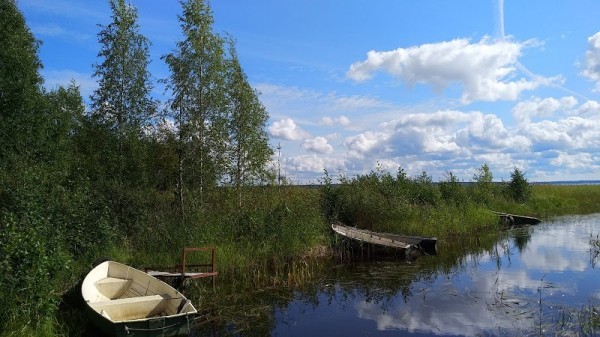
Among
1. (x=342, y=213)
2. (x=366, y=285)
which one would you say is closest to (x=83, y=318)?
(x=366, y=285)

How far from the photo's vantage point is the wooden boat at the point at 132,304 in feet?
28.8

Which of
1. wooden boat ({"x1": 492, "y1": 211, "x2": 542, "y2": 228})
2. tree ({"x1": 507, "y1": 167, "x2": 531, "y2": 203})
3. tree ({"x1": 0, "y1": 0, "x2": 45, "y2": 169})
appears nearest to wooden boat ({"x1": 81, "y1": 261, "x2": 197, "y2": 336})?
tree ({"x1": 0, "y1": 0, "x2": 45, "y2": 169})

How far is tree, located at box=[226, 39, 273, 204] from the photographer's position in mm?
21203

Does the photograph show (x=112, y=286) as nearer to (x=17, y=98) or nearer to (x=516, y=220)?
(x=17, y=98)

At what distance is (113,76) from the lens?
20.1 meters

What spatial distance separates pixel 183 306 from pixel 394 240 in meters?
12.8

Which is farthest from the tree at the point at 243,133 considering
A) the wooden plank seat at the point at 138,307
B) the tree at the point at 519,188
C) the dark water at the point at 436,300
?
the tree at the point at 519,188

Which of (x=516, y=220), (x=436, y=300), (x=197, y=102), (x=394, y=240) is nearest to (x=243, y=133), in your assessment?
(x=197, y=102)

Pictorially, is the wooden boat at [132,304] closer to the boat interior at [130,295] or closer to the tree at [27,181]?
the boat interior at [130,295]

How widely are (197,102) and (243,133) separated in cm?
266

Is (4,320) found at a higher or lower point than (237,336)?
higher

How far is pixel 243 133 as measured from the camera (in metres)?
21.5

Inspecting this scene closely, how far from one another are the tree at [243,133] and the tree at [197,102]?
1.07 meters

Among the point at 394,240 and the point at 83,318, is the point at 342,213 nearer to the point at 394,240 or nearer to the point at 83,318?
the point at 394,240
